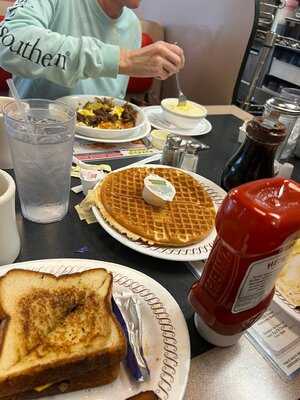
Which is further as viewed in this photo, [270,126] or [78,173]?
[78,173]

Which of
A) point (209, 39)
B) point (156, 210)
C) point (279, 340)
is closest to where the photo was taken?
point (279, 340)

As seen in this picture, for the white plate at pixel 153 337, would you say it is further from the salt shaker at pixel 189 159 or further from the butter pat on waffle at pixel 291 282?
the salt shaker at pixel 189 159

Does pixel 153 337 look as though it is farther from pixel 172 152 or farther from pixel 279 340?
pixel 172 152

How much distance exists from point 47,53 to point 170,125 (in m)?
0.53

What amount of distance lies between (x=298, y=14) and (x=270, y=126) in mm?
3310

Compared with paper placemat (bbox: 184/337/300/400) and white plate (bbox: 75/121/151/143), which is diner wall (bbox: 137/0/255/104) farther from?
paper placemat (bbox: 184/337/300/400)

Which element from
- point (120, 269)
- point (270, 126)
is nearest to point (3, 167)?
point (120, 269)

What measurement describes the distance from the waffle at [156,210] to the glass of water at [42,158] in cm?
10

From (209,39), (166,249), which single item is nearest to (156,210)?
(166,249)

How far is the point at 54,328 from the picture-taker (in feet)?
1.50

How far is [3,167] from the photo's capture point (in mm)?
866

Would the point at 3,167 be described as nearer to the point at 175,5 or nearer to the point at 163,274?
the point at 163,274

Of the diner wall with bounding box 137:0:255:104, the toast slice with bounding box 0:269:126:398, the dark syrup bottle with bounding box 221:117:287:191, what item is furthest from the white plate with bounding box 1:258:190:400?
the diner wall with bounding box 137:0:255:104

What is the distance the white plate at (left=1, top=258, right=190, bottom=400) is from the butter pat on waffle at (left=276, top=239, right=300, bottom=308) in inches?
8.6
